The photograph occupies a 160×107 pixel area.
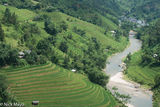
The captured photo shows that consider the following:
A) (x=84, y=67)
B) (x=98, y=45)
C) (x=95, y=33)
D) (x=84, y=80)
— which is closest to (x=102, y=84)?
(x=84, y=80)

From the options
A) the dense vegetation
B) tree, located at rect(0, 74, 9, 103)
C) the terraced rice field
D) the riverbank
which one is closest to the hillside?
the terraced rice field

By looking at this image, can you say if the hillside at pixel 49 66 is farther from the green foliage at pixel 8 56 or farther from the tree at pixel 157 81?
the tree at pixel 157 81

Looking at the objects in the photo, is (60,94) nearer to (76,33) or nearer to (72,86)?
(72,86)

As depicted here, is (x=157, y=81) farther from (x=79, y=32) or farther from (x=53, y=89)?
(x=79, y=32)

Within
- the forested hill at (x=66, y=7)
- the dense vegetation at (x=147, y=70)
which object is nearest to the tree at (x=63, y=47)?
the dense vegetation at (x=147, y=70)

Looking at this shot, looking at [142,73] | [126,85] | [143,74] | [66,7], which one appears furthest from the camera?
[66,7]

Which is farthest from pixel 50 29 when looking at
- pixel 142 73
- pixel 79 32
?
pixel 142 73

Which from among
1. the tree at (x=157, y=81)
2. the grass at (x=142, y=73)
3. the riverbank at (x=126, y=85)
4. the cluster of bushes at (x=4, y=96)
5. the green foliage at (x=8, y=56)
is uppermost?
the green foliage at (x=8, y=56)

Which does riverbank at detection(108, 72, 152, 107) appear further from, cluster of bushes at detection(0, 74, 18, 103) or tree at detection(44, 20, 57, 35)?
cluster of bushes at detection(0, 74, 18, 103)
